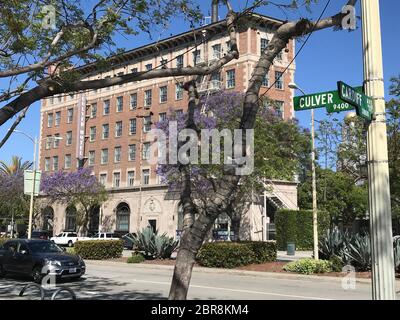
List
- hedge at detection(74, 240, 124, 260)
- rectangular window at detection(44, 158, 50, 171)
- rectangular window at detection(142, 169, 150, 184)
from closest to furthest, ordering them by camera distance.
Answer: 1. hedge at detection(74, 240, 124, 260)
2. rectangular window at detection(142, 169, 150, 184)
3. rectangular window at detection(44, 158, 50, 171)

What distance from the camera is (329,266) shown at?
18.7m

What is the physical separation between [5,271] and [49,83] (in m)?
11.9

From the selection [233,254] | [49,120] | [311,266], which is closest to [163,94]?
[49,120]

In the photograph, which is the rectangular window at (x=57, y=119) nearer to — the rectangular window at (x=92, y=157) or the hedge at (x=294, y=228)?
the rectangular window at (x=92, y=157)

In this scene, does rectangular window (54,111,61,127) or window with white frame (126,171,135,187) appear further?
rectangular window (54,111,61,127)

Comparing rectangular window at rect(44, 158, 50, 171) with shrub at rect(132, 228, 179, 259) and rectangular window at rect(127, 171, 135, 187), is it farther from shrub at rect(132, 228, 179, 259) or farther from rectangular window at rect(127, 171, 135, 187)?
shrub at rect(132, 228, 179, 259)

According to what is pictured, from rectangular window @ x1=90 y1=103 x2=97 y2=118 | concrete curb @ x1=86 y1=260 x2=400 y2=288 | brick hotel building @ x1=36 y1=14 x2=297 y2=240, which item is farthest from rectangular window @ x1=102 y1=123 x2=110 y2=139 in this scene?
concrete curb @ x1=86 y1=260 x2=400 y2=288

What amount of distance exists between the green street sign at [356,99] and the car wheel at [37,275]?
1363 centimetres

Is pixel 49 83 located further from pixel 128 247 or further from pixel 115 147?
pixel 115 147

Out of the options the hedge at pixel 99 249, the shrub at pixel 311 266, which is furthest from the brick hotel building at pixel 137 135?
the shrub at pixel 311 266

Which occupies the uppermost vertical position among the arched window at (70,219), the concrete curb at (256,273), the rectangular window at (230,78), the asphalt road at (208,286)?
the rectangular window at (230,78)

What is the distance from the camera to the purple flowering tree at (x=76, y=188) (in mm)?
54375

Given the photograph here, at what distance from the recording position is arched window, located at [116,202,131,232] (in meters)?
57.6

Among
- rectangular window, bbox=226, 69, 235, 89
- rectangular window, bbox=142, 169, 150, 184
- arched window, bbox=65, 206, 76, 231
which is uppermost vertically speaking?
rectangular window, bbox=226, 69, 235, 89
